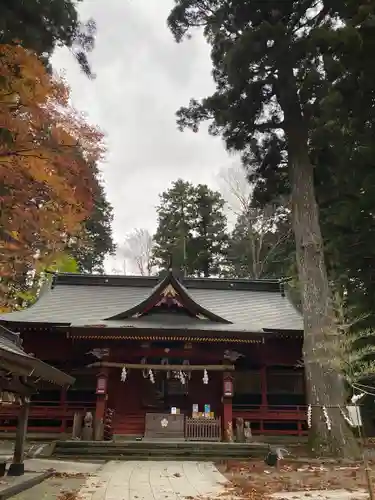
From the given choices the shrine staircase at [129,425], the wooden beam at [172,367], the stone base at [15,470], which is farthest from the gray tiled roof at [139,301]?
the stone base at [15,470]

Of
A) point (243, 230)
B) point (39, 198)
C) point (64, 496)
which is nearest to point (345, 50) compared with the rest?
point (39, 198)

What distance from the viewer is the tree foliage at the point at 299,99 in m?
10.5

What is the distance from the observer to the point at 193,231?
34219mm

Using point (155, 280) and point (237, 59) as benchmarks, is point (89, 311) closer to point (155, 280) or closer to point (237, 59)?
point (155, 280)

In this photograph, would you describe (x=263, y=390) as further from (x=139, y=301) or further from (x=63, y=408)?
(x=63, y=408)

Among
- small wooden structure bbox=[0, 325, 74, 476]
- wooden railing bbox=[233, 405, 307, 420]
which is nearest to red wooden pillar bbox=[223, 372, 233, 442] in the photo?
wooden railing bbox=[233, 405, 307, 420]

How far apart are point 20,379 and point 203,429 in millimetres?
7033

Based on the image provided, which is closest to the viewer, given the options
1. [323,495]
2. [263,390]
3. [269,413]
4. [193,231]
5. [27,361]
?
[27,361]

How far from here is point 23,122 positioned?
7.98 metres

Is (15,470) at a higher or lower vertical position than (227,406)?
lower

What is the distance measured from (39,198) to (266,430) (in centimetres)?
1023

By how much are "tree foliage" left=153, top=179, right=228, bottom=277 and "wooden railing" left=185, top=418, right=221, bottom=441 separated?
19874 mm

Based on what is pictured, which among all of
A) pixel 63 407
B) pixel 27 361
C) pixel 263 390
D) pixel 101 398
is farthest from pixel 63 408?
pixel 27 361

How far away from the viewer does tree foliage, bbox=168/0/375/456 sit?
34.3ft
